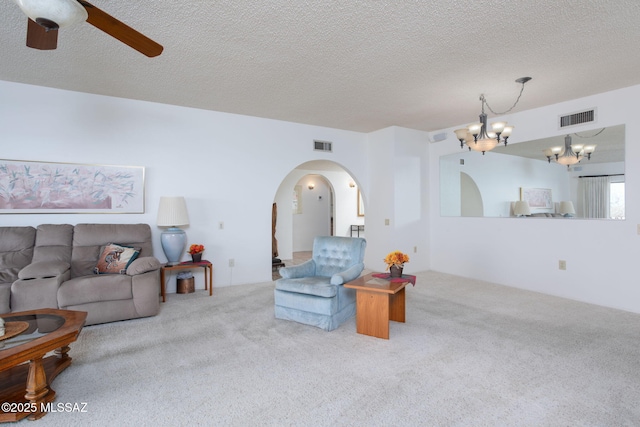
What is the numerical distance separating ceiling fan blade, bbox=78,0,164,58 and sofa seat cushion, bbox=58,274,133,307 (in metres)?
2.35

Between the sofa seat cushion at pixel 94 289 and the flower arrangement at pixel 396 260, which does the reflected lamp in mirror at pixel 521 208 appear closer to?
the flower arrangement at pixel 396 260

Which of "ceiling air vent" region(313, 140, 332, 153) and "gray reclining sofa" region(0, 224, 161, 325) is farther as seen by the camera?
"ceiling air vent" region(313, 140, 332, 153)

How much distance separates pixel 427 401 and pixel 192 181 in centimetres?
410

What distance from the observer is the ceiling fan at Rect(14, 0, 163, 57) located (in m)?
1.55

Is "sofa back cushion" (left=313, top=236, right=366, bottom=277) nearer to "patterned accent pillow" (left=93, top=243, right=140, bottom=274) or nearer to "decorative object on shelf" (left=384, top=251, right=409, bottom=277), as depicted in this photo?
"decorative object on shelf" (left=384, top=251, right=409, bottom=277)

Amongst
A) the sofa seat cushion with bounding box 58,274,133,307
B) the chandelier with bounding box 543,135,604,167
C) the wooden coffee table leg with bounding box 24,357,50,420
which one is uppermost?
the chandelier with bounding box 543,135,604,167

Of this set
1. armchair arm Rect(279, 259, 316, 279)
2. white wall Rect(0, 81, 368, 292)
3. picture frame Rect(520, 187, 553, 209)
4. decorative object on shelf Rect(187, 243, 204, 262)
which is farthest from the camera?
picture frame Rect(520, 187, 553, 209)

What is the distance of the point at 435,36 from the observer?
273 cm

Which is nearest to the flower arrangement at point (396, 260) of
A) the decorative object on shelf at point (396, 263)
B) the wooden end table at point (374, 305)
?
the decorative object on shelf at point (396, 263)

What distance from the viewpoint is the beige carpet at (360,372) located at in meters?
1.90

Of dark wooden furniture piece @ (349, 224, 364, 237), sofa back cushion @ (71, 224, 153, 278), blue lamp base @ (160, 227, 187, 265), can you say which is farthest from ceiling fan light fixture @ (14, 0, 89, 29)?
dark wooden furniture piece @ (349, 224, 364, 237)

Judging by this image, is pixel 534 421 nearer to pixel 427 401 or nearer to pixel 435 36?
pixel 427 401

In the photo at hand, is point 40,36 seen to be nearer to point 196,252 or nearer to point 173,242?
point 173,242

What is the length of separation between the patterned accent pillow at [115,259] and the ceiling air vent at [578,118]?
5760mm
